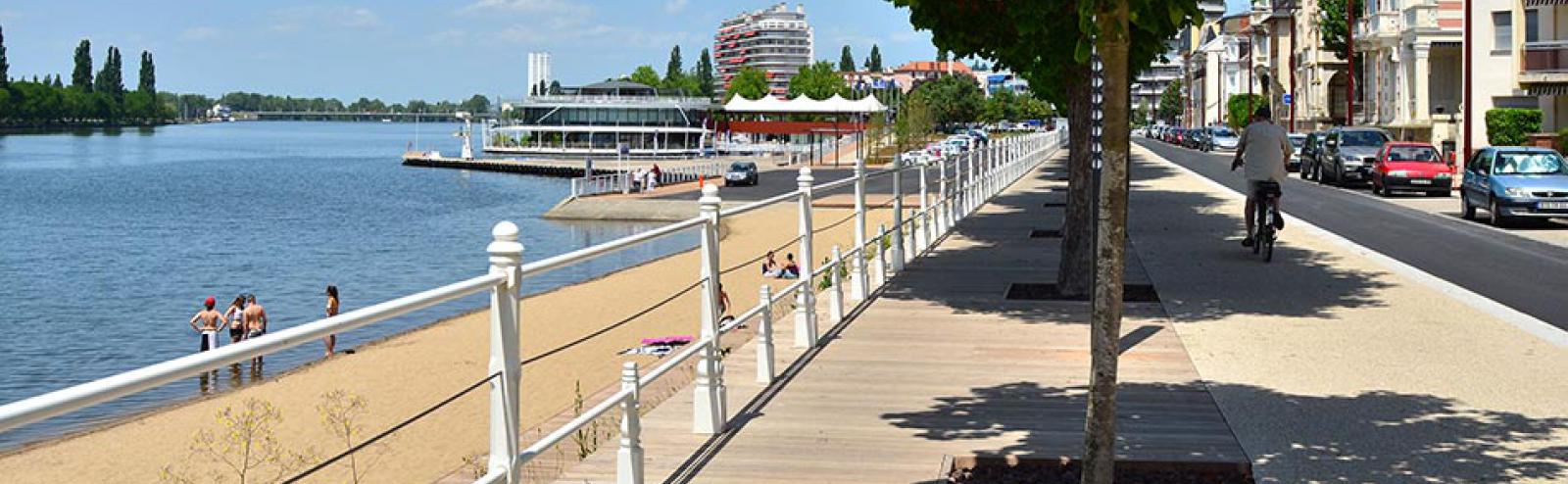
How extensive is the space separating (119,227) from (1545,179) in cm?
6659

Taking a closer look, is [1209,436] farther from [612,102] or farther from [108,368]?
[612,102]

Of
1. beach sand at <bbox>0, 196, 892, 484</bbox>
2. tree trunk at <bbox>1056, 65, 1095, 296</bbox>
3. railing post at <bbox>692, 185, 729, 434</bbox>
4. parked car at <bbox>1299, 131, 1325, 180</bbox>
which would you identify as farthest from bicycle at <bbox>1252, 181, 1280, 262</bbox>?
parked car at <bbox>1299, 131, 1325, 180</bbox>

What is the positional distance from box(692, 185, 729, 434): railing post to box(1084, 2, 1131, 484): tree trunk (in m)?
2.64

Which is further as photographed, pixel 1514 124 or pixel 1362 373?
pixel 1514 124

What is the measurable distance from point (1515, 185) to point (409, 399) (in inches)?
719

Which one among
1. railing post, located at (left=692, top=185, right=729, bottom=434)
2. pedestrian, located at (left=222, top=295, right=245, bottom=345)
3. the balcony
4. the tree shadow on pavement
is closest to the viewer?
the tree shadow on pavement

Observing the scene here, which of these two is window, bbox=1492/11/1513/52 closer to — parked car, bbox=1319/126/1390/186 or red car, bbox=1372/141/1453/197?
parked car, bbox=1319/126/1390/186

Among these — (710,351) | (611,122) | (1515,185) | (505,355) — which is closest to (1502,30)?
(1515,185)

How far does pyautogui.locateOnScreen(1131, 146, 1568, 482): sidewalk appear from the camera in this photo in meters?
8.49

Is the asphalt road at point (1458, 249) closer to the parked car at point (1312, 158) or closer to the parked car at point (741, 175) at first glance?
the parked car at point (1312, 158)

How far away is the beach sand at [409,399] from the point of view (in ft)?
55.9

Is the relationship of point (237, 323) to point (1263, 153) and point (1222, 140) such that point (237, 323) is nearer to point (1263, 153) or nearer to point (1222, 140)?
point (1263, 153)

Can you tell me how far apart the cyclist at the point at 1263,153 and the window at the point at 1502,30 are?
139 ft

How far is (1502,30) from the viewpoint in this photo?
58.2 metres
